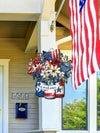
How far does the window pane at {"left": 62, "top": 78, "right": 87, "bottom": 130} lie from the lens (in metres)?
4.06

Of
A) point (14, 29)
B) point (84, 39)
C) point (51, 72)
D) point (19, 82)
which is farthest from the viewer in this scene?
point (19, 82)

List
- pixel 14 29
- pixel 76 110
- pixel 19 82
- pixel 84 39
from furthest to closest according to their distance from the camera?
1. pixel 19 82
2. pixel 14 29
3. pixel 76 110
4. pixel 84 39

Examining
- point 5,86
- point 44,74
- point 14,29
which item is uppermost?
point 14,29

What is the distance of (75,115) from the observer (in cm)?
411

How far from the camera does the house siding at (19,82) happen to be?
5477 mm

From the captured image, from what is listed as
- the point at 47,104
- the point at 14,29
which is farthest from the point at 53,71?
the point at 14,29

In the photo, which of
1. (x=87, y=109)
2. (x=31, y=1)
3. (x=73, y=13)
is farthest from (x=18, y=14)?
(x=87, y=109)

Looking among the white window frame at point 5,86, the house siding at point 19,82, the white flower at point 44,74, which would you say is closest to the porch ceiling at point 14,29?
the house siding at point 19,82

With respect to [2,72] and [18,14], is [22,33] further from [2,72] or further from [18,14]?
[18,14]

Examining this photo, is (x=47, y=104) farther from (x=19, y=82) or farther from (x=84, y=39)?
(x=19, y=82)

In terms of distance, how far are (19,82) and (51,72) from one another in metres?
3.47

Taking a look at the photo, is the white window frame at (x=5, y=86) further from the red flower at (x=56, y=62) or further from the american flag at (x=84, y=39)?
the american flag at (x=84, y=39)

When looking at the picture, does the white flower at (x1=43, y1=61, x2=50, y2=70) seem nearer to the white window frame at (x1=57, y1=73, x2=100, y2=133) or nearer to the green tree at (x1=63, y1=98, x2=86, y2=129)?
the white window frame at (x1=57, y1=73, x2=100, y2=133)

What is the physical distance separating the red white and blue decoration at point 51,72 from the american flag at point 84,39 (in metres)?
0.70
